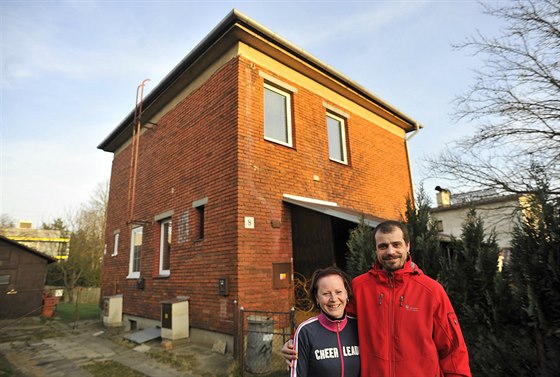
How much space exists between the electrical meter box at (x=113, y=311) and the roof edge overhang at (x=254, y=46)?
20.1 ft

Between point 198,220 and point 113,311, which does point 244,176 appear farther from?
point 113,311

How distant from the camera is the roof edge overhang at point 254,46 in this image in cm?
750

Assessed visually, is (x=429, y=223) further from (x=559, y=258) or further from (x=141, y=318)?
(x=141, y=318)

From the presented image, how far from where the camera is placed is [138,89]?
10.8m

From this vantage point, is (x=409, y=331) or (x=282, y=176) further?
(x=282, y=176)

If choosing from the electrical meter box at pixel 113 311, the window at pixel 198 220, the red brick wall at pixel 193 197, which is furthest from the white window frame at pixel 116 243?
the window at pixel 198 220

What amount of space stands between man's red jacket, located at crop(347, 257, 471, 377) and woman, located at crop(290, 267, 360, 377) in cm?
7

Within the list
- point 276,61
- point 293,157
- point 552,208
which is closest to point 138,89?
point 276,61

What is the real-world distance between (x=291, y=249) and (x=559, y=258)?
5249 millimetres

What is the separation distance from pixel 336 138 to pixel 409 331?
8.66 metres

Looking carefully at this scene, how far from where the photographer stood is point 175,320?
7.48 meters

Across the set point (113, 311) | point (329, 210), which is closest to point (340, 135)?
point (329, 210)

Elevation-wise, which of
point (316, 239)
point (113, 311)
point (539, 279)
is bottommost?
point (113, 311)

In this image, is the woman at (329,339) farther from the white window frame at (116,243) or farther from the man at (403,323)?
the white window frame at (116,243)
